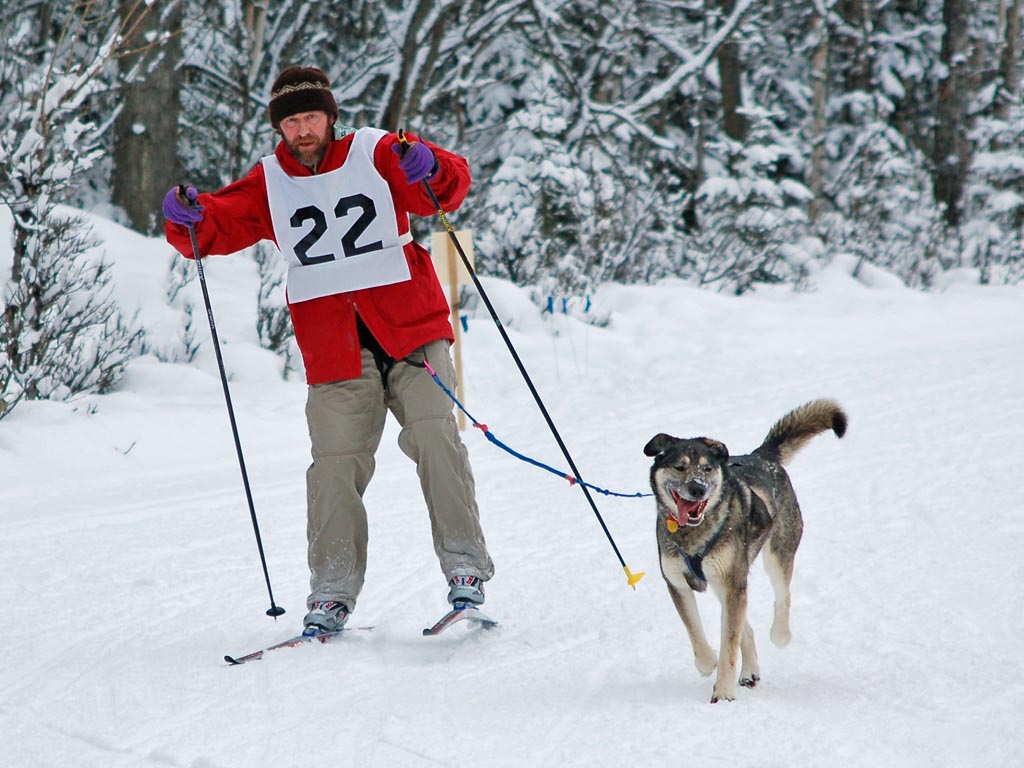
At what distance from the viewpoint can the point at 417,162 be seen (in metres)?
3.78

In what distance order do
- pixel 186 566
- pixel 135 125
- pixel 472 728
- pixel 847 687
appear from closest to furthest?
1. pixel 472 728
2. pixel 847 687
3. pixel 186 566
4. pixel 135 125

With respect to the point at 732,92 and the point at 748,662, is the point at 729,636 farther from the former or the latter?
the point at 732,92

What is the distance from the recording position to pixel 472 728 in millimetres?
3156

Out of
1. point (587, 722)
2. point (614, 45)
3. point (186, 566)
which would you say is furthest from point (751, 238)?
point (587, 722)

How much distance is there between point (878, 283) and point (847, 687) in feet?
44.6

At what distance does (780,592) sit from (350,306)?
1879mm

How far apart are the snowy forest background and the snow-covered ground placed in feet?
3.98

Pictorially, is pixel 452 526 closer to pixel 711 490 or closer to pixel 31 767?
pixel 711 490

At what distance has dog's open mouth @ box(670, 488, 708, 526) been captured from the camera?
3.38m

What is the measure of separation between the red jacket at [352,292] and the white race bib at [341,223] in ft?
0.13

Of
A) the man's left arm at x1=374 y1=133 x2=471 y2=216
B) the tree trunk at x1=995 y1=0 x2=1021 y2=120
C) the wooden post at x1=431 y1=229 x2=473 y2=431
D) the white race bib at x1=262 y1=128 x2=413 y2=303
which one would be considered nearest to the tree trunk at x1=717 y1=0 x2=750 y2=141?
the tree trunk at x1=995 y1=0 x2=1021 y2=120

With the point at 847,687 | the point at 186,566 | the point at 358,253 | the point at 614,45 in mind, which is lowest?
the point at 186,566

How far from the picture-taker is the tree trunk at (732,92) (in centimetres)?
1870

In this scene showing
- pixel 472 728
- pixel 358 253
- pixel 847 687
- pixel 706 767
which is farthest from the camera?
pixel 358 253
